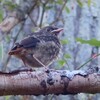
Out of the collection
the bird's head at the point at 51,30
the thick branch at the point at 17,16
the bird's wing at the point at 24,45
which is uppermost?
the bird's wing at the point at 24,45

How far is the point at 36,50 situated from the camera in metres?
1.55

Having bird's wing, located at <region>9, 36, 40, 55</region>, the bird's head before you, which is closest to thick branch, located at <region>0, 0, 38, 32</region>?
the bird's head

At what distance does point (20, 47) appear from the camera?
4.97 ft

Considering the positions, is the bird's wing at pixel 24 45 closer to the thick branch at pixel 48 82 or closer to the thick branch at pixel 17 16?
the thick branch at pixel 48 82

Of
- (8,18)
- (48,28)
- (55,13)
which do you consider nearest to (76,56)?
(55,13)

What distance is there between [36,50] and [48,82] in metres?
0.44

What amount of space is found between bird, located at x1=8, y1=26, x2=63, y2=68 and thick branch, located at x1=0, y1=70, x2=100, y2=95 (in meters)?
0.37

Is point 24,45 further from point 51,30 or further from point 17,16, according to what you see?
point 17,16

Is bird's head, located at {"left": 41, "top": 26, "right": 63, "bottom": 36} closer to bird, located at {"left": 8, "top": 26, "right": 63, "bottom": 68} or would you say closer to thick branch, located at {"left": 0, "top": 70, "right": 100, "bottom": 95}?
bird, located at {"left": 8, "top": 26, "right": 63, "bottom": 68}

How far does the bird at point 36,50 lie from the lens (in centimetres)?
152

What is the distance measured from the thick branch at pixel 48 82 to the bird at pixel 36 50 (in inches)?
14.6

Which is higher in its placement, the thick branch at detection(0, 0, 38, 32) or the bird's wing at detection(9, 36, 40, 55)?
the bird's wing at detection(9, 36, 40, 55)

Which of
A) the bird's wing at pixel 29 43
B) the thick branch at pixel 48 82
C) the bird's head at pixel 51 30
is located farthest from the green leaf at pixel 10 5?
the thick branch at pixel 48 82

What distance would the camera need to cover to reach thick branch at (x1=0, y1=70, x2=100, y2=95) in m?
1.09
